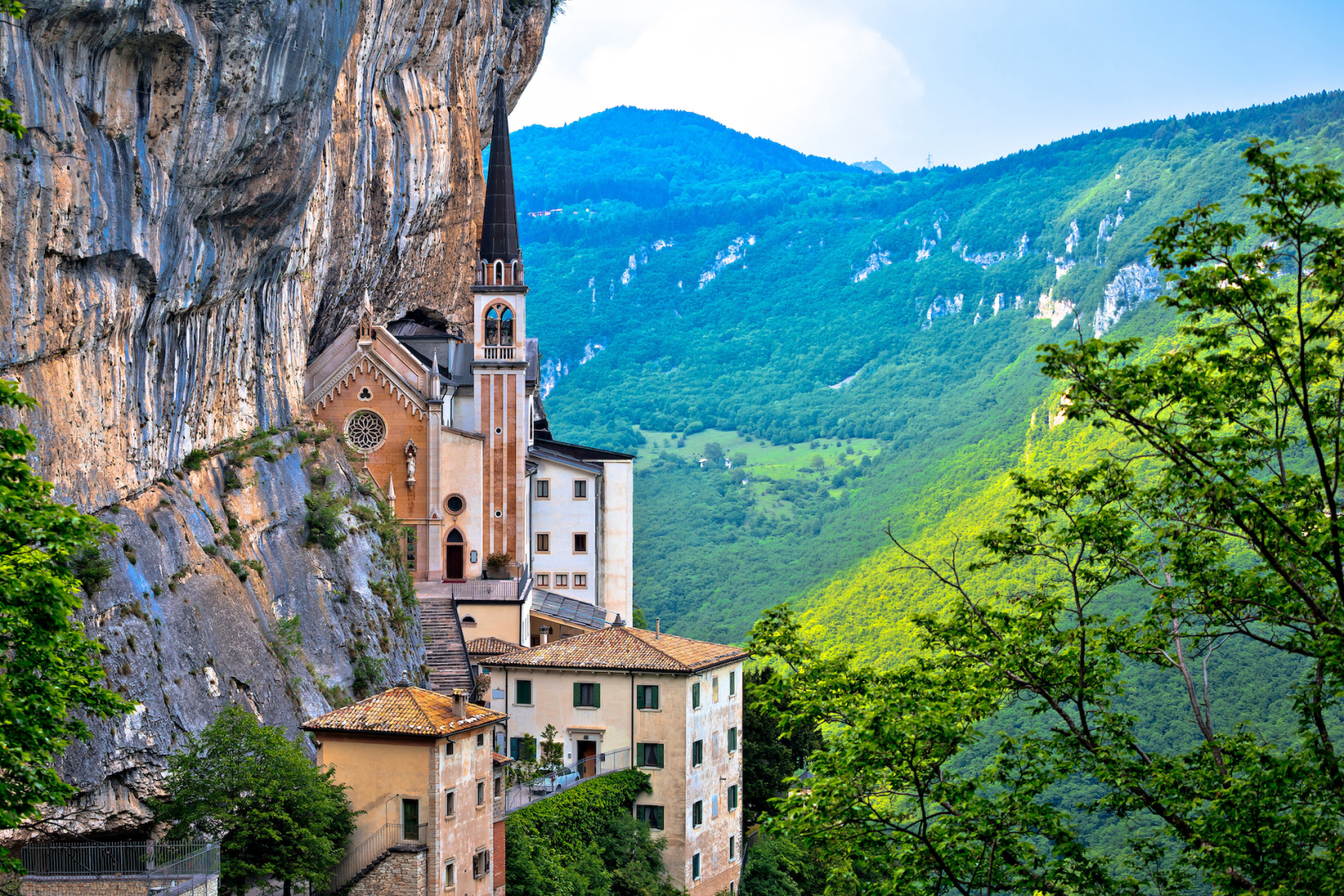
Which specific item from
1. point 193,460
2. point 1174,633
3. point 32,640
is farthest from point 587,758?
point 1174,633

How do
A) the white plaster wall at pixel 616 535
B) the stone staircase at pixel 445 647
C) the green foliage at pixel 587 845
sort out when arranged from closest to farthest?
the green foliage at pixel 587 845 → the stone staircase at pixel 445 647 → the white plaster wall at pixel 616 535

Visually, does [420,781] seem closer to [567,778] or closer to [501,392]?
[567,778]

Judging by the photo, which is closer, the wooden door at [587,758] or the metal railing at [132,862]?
the metal railing at [132,862]

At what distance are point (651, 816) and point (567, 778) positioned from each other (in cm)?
287

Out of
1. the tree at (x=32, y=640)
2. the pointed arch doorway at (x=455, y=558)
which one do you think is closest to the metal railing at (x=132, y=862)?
the tree at (x=32, y=640)

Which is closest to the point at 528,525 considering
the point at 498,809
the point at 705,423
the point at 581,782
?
the point at 581,782

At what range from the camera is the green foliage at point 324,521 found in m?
41.7

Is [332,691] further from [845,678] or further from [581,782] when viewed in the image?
[845,678]

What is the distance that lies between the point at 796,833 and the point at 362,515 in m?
29.6

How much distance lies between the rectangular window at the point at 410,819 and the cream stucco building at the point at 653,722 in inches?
496

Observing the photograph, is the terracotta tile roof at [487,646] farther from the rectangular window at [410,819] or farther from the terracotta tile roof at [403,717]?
the rectangular window at [410,819]

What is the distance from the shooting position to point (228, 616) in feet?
109

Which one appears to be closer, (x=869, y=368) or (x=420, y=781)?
(x=420, y=781)

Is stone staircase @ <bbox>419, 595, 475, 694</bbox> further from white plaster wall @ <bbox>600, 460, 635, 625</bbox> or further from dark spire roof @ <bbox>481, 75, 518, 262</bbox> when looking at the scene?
dark spire roof @ <bbox>481, 75, 518, 262</bbox>
